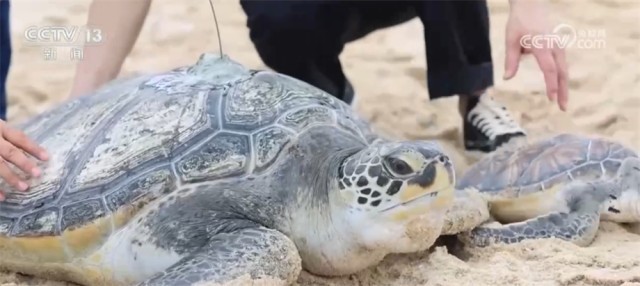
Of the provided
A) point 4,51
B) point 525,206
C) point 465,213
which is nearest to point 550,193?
point 525,206

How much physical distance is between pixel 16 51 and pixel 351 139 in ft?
5.25

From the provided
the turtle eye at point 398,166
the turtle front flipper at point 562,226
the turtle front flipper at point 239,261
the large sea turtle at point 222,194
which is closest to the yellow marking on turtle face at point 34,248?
the large sea turtle at point 222,194

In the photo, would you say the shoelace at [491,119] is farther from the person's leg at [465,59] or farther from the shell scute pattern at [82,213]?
the shell scute pattern at [82,213]

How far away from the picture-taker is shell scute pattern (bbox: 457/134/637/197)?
4.28 feet

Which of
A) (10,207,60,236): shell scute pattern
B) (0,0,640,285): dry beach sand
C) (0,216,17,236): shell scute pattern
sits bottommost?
(0,0,640,285): dry beach sand

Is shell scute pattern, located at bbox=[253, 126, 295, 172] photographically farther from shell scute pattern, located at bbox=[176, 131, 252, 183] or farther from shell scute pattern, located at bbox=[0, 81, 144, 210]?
shell scute pattern, located at bbox=[0, 81, 144, 210]

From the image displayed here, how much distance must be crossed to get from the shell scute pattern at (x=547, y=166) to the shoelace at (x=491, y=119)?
0.27 meters

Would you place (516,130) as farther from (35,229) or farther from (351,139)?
(35,229)

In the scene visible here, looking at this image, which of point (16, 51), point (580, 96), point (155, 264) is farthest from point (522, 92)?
point (16, 51)

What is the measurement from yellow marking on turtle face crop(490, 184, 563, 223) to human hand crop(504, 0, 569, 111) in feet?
0.46

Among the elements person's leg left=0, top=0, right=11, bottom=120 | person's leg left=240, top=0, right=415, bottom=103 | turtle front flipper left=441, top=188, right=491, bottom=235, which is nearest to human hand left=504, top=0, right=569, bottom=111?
turtle front flipper left=441, top=188, right=491, bottom=235

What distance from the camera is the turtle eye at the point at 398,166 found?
0.95 m

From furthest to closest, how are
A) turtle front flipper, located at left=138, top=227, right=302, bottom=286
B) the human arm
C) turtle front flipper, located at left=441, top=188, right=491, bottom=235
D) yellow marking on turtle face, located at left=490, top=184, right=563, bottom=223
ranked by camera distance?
the human arm < yellow marking on turtle face, located at left=490, top=184, right=563, bottom=223 < turtle front flipper, located at left=441, top=188, right=491, bottom=235 < turtle front flipper, located at left=138, top=227, right=302, bottom=286

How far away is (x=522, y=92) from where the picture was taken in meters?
1.99
